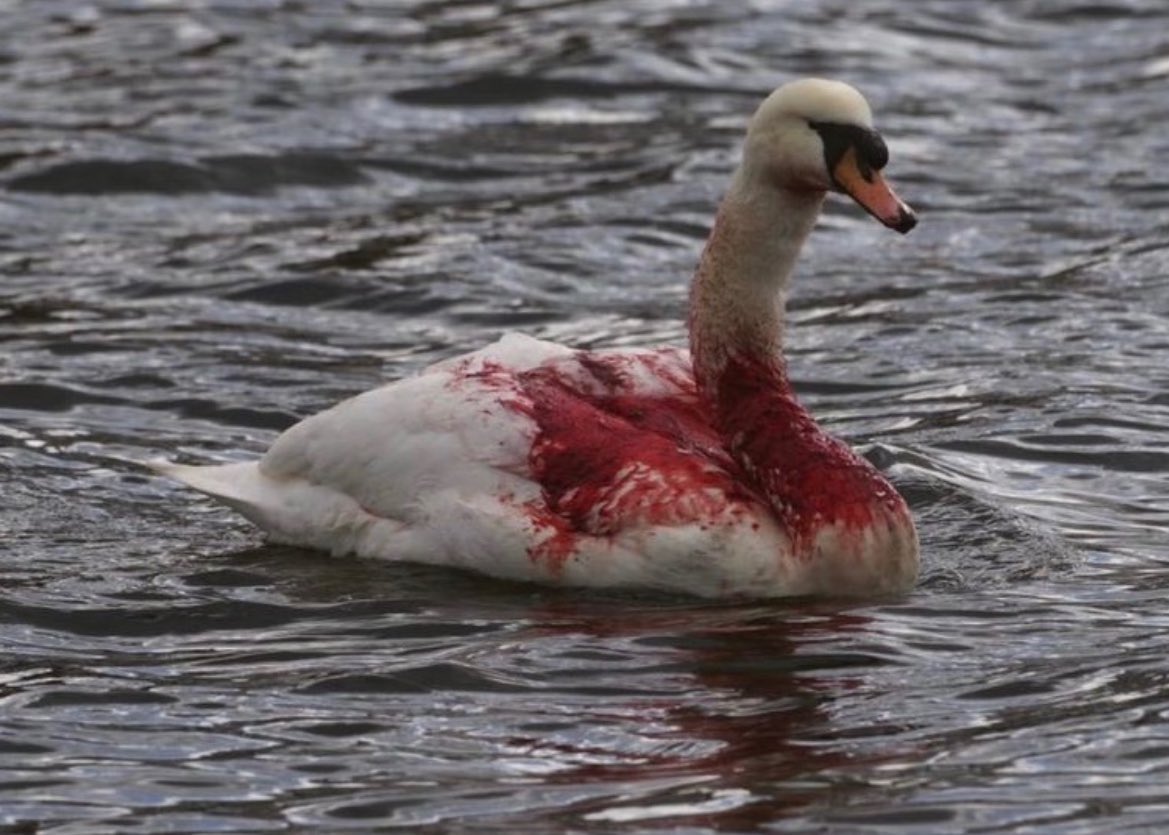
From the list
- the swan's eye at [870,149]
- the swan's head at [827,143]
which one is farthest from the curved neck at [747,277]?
the swan's eye at [870,149]

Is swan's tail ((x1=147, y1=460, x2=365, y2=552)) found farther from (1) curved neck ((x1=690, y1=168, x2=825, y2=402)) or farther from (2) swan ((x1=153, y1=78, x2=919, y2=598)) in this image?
(1) curved neck ((x1=690, y1=168, x2=825, y2=402))

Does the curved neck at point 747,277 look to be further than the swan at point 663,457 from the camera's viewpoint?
Yes

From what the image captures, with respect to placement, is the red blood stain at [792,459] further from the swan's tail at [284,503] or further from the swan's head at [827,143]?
the swan's tail at [284,503]

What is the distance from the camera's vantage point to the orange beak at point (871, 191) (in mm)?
8883

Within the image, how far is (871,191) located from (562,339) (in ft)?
13.1

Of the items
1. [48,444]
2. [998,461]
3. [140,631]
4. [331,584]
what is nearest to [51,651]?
[140,631]

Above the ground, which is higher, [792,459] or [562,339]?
[792,459]

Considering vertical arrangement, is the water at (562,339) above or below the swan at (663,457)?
below

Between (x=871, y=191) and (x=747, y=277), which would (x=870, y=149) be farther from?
(x=747, y=277)

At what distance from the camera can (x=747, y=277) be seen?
927 cm

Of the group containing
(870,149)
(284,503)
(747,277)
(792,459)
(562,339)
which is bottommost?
(562,339)

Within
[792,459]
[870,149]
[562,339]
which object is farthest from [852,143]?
[562,339]

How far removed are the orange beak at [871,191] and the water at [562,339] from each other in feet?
3.52

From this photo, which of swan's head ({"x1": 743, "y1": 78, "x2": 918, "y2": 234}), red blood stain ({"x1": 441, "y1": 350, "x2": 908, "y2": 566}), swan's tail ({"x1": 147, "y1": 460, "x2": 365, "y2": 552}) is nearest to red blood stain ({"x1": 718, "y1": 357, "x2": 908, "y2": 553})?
red blood stain ({"x1": 441, "y1": 350, "x2": 908, "y2": 566})
